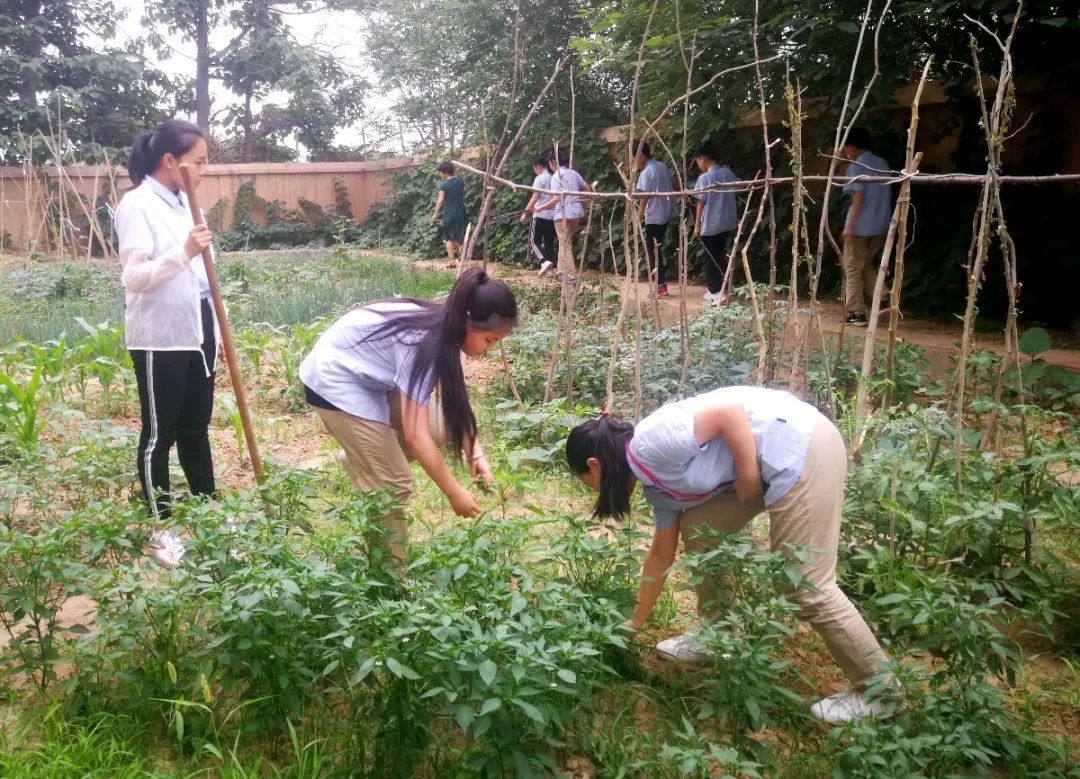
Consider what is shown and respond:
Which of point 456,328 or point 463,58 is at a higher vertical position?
point 463,58

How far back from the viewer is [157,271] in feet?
9.51

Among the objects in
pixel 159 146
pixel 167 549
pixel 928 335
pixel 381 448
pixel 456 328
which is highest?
pixel 159 146

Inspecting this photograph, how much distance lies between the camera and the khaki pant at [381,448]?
2.67 m

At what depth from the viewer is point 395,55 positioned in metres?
19.0

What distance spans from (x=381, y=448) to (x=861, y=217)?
497 cm

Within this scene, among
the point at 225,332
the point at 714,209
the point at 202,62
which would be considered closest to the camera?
the point at 225,332

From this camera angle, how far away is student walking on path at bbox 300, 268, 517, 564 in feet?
8.20

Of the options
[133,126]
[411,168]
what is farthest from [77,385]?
[133,126]

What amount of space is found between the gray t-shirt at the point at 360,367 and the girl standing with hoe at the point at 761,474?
0.63 m

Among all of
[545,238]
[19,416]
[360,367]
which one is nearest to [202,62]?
[545,238]

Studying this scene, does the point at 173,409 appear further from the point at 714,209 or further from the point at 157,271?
the point at 714,209

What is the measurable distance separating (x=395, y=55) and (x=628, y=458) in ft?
60.0

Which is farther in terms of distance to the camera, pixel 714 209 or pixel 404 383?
pixel 714 209

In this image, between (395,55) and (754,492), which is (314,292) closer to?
(754,492)
